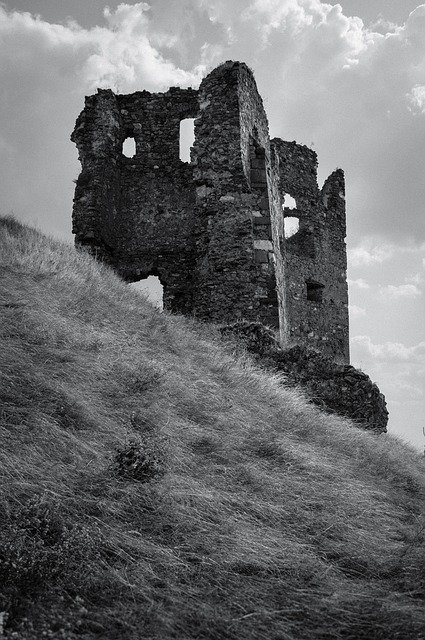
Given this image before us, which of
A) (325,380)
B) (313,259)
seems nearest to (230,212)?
(325,380)

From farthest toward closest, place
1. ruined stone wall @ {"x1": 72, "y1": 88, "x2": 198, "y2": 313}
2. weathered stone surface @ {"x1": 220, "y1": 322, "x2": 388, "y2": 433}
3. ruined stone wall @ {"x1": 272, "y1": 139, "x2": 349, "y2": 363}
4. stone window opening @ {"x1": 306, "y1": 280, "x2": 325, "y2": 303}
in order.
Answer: stone window opening @ {"x1": 306, "y1": 280, "x2": 325, "y2": 303}
ruined stone wall @ {"x1": 272, "y1": 139, "x2": 349, "y2": 363}
ruined stone wall @ {"x1": 72, "y1": 88, "x2": 198, "y2": 313}
weathered stone surface @ {"x1": 220, "y1": 322, "x2": 388, "y2": 433}

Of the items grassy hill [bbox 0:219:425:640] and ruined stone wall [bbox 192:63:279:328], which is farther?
ruined stone wall [bbox 192:63:279:328]

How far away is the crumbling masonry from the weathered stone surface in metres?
1.22

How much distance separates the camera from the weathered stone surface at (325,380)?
10.3 metres

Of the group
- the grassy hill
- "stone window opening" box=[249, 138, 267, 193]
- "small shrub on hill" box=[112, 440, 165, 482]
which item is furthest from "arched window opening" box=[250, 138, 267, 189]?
"small shrub on hill" box=[112, 440, 165, 482]

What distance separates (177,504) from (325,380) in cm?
656

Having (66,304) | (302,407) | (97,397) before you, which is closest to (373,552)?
(97,397)

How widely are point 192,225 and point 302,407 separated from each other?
281 inches

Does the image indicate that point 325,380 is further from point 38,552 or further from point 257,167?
point 38,552

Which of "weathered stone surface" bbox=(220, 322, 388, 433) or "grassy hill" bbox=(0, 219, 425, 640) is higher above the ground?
"weathered stone surface" bbox=(220, 322, 388, 433)

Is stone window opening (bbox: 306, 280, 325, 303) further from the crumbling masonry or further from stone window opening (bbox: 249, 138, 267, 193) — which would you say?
stone window opening (bbox: 249, 138, 267, 193)

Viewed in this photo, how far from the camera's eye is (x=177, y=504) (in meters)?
4.34

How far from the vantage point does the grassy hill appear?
3.19 metres

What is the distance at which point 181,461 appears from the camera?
5.12 metres
